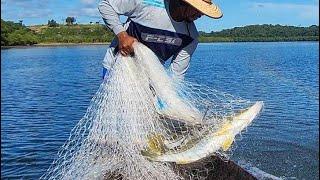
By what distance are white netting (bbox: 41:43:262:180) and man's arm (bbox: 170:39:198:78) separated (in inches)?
14.9

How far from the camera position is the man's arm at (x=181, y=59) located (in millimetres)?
5738

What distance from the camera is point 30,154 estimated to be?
12164 millimetres

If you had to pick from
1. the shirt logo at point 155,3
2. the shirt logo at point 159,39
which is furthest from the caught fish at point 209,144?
the shirt logo at point 155,3

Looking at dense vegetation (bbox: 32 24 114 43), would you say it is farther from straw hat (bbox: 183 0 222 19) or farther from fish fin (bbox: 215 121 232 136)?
fish fin (bbox: 215 121 232 136)

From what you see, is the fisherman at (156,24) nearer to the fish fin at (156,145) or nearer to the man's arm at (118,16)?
the man's arm at (118,16)

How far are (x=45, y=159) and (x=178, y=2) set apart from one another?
23.8 feet

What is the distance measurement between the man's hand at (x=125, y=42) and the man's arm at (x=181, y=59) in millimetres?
709

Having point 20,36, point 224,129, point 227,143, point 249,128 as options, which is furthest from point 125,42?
point 20,36

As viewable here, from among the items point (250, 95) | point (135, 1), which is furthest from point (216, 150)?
point (250, 95)

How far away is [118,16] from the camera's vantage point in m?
5.31

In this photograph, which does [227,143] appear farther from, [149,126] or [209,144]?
[149,126]

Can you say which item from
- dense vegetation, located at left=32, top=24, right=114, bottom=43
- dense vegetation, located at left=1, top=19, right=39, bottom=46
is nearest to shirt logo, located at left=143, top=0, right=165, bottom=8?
dense vegetation, located at left=1, top=19, right=39, bottom=46

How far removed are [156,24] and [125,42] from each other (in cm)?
40

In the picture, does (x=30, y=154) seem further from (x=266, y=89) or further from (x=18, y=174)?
(x=266, y=89)
